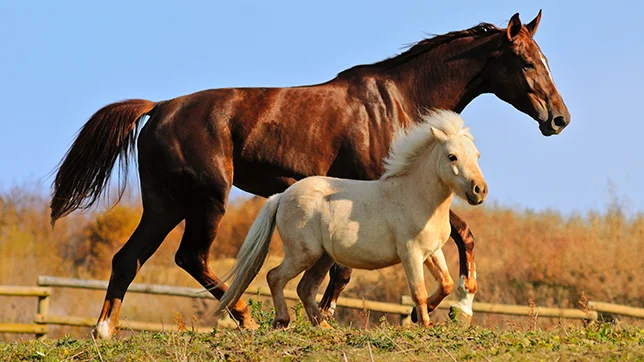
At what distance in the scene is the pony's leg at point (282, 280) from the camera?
5.51m

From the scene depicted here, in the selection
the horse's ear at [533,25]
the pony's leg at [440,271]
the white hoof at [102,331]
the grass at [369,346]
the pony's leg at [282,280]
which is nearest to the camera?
the grass at [369,346]

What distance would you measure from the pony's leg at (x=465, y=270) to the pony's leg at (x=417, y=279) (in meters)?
0.96

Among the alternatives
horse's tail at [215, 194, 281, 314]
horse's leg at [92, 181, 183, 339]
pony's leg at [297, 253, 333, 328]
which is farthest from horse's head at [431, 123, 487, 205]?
horse's leg at [92, 181, 183, 339]

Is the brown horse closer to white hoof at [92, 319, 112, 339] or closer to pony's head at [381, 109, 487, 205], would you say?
white hoof at [92, 319, 112, 339]

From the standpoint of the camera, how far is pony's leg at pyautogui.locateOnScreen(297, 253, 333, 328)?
5.71 meters

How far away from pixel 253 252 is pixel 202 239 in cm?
162

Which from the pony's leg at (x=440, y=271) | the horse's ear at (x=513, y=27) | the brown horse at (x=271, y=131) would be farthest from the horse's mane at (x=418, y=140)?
the horse's ear at (x=513, y=27)

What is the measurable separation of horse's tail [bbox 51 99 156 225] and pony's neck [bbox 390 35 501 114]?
217 centimetres

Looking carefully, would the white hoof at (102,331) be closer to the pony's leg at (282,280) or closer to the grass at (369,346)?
the grass at (369,346)

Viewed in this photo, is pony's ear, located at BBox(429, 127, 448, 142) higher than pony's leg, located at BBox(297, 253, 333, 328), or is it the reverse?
pony's ear, located at BBox(429, 127, 448, 142)

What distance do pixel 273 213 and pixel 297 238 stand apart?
1.05 ft

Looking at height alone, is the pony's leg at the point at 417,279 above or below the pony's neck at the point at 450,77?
below

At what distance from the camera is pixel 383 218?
5422 mm

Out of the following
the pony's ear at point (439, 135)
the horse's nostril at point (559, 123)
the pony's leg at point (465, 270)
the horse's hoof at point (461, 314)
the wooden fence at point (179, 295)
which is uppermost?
the horse's nostril at point (559, 123)
